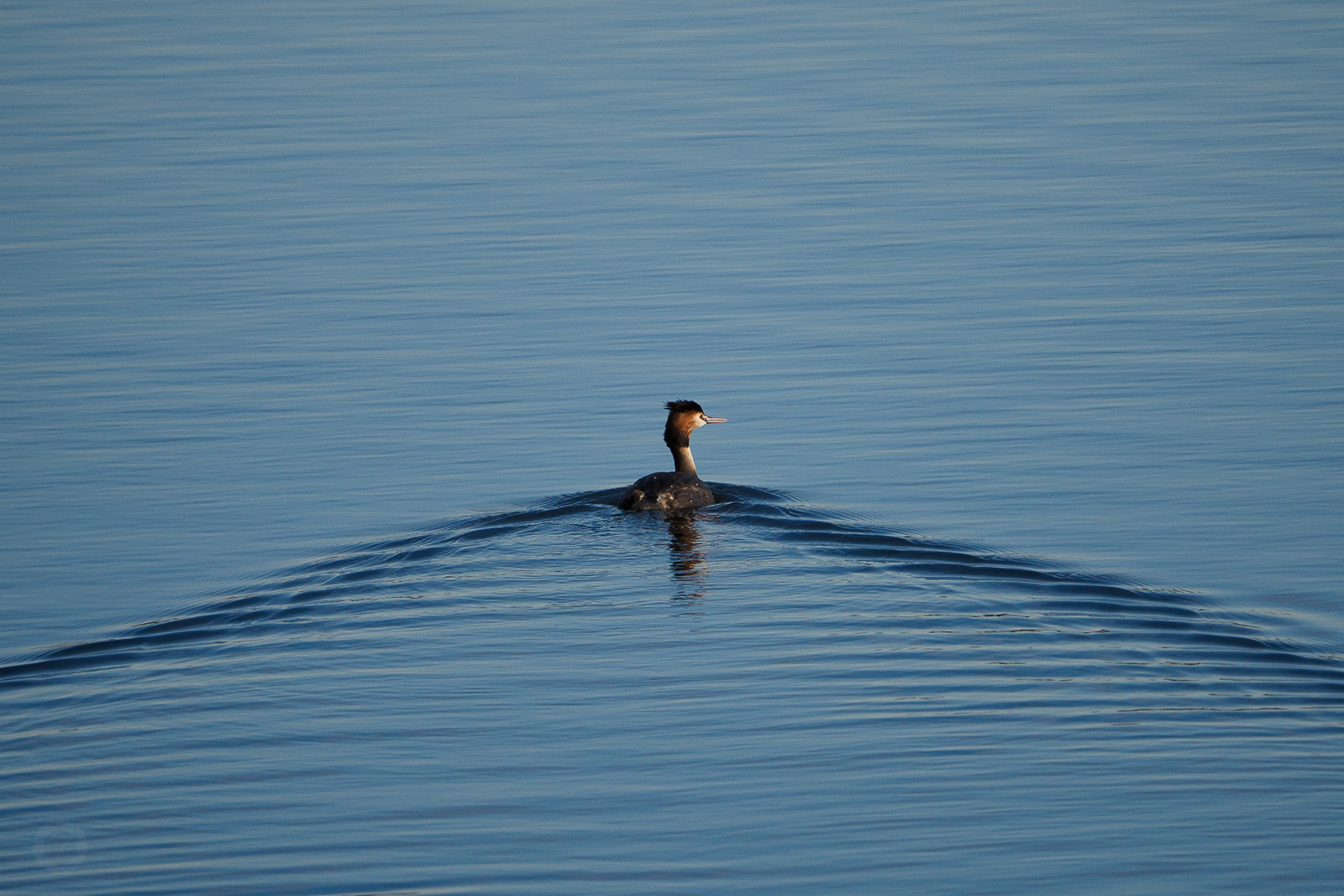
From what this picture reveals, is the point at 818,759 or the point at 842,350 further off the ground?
the point at 842,350

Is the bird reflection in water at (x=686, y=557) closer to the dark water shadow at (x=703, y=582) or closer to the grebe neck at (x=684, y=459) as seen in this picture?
the dark water shadow at (x=703, y=582)

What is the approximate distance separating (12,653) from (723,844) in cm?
620

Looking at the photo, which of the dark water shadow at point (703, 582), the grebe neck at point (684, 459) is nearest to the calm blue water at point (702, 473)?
the dark water shadow at point (703, 582)

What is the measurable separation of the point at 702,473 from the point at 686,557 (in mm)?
3854

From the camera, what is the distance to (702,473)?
59.6ft

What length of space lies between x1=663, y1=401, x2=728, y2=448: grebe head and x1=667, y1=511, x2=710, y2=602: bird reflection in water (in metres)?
1.51

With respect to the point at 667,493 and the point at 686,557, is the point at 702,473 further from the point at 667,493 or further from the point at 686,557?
the point at 686,557

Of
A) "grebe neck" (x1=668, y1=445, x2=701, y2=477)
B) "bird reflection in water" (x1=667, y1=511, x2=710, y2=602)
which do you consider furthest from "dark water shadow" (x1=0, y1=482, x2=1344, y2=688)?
"grebe neck" (x1=668, y1=445, x2=701, y2=477)

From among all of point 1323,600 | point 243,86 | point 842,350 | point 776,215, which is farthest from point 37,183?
point 1323,600

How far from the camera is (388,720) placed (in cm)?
1129

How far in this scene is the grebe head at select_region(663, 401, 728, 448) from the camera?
664 inches

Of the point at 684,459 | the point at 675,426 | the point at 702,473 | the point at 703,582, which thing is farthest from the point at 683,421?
the point at 703,582

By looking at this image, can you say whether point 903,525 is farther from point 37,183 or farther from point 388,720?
point 37,183

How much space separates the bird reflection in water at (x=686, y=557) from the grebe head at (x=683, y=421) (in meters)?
1.51
